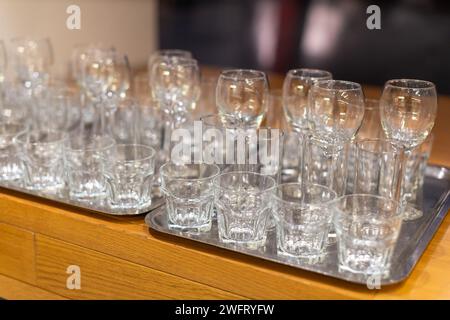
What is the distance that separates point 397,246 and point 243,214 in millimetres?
207

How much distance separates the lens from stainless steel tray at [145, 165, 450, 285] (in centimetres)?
81

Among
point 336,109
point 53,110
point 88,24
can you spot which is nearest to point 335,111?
point 336,109

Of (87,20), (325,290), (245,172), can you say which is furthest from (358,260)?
(87,20)

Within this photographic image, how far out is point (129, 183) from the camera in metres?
1.00

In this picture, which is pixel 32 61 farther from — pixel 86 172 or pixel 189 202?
pixel 189 202

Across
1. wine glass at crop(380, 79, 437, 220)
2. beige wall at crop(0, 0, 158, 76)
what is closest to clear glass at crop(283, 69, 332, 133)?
wine glass at crop(380, 79, 437, 220)

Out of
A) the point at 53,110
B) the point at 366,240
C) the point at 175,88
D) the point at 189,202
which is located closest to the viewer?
the point at 366,240

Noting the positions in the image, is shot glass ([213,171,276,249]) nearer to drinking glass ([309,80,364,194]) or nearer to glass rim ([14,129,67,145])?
drinking glass ([309,80,364,194])

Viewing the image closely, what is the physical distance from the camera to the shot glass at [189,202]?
0.93m

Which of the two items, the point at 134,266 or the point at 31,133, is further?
the point at 31,133

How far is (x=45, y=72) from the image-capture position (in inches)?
54.9

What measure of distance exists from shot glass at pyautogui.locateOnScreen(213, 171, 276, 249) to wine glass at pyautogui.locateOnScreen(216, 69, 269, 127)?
166mm

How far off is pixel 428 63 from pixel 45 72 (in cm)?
113

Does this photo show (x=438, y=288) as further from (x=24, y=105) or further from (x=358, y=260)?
(x=24, y=105)
